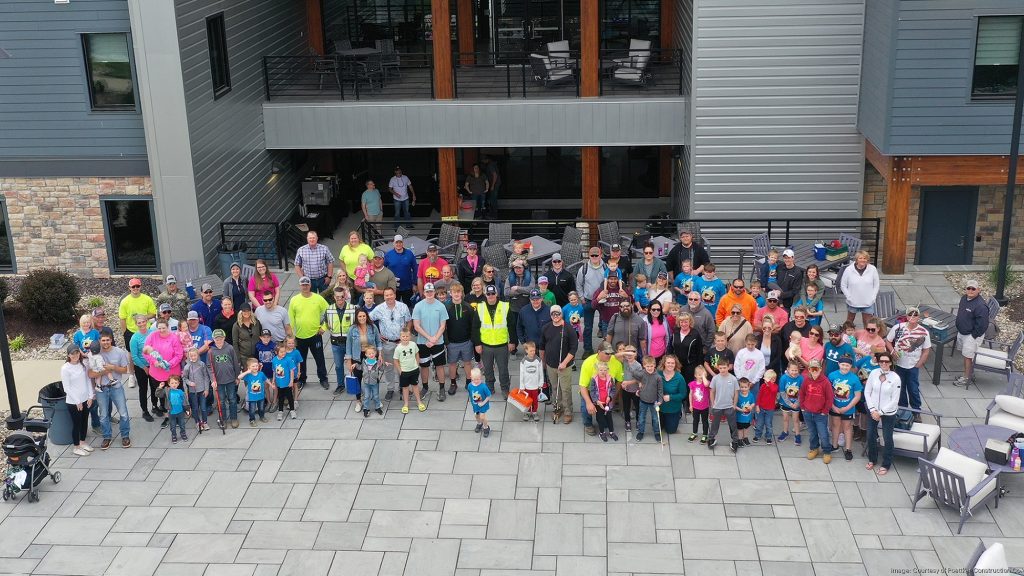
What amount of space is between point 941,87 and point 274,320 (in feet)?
37.6

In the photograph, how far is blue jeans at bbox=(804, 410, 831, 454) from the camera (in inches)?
537

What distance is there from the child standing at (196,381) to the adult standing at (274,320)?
111 centimetres

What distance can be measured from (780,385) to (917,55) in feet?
24.1

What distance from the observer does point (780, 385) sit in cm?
1384

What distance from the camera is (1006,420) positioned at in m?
13.6

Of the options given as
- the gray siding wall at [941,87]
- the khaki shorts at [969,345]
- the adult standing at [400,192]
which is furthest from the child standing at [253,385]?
the gray siding wall at [941,87]

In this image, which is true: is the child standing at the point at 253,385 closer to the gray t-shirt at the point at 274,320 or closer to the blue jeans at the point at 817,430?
the gray t-shirt at the point at 274,320

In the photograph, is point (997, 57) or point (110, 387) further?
point (997, 57)

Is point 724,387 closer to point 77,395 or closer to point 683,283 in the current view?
point 683,283

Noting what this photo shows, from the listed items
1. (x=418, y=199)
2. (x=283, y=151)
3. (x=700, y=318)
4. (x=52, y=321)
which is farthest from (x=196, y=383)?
(x=418, y=199)

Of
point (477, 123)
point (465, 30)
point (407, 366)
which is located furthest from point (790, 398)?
point (465, 30)

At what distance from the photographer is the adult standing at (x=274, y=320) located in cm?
1540

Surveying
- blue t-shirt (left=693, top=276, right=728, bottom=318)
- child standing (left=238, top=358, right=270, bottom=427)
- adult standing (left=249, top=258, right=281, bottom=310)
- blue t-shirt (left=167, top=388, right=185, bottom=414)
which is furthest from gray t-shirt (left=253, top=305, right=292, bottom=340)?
blue t-shirt (left=693, top=276, right=728, bottom=318)

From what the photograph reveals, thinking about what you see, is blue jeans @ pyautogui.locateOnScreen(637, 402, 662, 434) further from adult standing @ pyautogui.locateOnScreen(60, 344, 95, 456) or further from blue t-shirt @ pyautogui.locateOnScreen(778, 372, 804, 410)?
adult standing @ pyautogui.locateOnScreen(60, 344, 95, 456)
